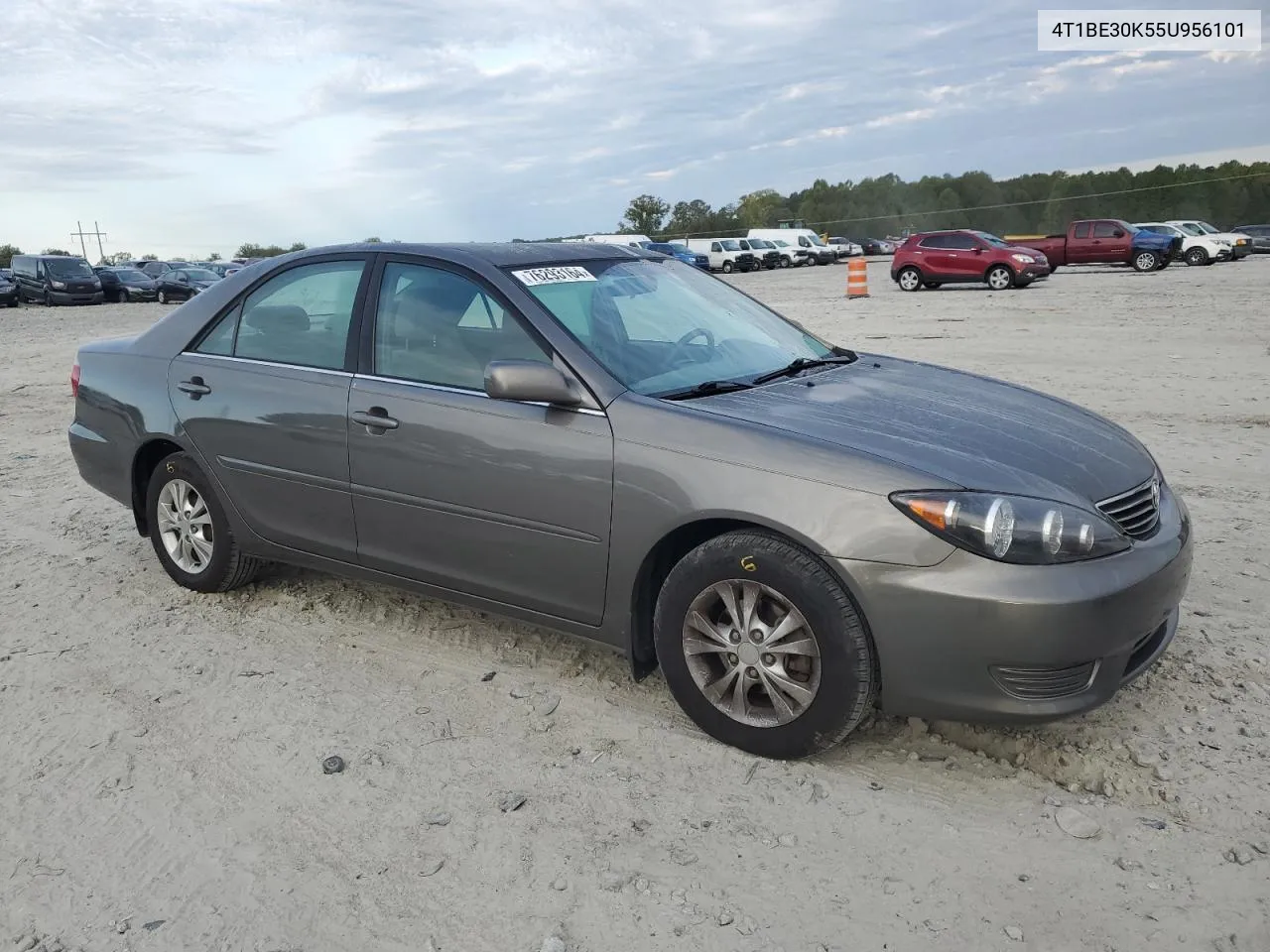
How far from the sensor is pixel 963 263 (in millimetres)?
25859

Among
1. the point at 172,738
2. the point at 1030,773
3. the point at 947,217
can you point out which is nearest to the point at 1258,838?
the point at 1030,773

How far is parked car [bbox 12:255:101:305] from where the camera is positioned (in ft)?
116

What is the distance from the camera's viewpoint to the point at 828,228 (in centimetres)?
8225

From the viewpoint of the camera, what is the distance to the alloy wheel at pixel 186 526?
4754 millimetres

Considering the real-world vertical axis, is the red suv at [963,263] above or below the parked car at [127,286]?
below

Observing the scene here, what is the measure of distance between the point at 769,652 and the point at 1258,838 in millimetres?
1363

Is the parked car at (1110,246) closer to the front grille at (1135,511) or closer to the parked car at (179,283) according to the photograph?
the parked car at (179,283)

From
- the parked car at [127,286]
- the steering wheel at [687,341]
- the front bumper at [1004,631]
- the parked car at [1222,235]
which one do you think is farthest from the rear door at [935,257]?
the parked car at [127,286]

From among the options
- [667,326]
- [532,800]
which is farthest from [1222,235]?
[532,800]

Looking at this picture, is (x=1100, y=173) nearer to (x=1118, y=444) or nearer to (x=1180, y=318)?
(x=1180, y=318)

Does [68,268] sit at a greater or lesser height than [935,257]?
greater

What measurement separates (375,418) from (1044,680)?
246cm

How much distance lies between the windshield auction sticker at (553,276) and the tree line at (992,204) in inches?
2660

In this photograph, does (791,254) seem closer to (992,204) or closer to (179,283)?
(179,283)
